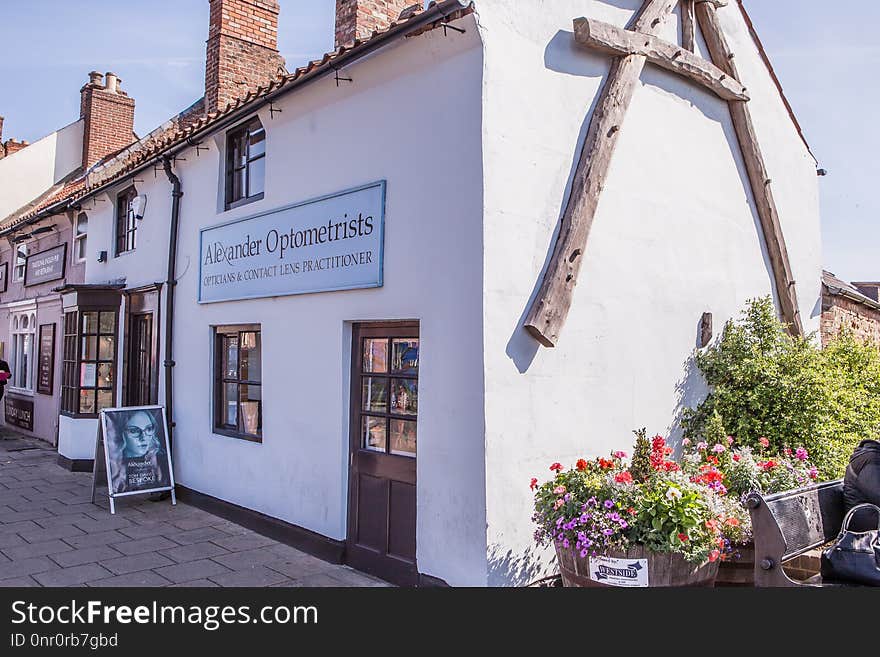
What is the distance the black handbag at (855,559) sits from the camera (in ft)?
12.7

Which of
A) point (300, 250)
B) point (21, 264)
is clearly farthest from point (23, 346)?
point (300, 250)

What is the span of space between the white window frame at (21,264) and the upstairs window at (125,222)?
5.40m

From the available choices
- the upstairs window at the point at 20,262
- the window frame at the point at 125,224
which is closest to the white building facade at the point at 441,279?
the window frame at the point at 125,224

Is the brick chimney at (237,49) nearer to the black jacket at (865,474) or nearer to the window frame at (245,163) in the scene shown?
the window frame at (245,163)

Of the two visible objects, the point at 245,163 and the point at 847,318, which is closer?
the point at 245,163

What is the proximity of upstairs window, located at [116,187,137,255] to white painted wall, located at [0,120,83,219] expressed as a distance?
820cm

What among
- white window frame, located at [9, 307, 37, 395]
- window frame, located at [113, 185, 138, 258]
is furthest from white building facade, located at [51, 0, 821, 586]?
white window frame, located at [9, 307, 37, 395]

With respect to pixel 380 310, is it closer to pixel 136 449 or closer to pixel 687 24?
pixel 136 449

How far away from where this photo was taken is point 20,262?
15695 mm

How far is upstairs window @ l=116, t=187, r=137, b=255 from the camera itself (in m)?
10.8

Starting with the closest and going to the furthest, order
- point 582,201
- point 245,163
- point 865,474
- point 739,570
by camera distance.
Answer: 1. point 865,474
2. point 739,570
3. point 582,201
4. point 245,163

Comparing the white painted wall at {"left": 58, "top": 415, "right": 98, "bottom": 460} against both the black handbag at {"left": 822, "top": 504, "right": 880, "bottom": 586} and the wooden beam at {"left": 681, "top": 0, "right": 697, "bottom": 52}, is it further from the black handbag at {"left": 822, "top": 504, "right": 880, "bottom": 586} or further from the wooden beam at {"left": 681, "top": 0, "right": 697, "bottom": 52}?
the black handbag at {"left": 822, "top": 504, "right": 880, "bottom": 586}

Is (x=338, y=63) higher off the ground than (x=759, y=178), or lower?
higher

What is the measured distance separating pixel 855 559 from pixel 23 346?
644 inches
